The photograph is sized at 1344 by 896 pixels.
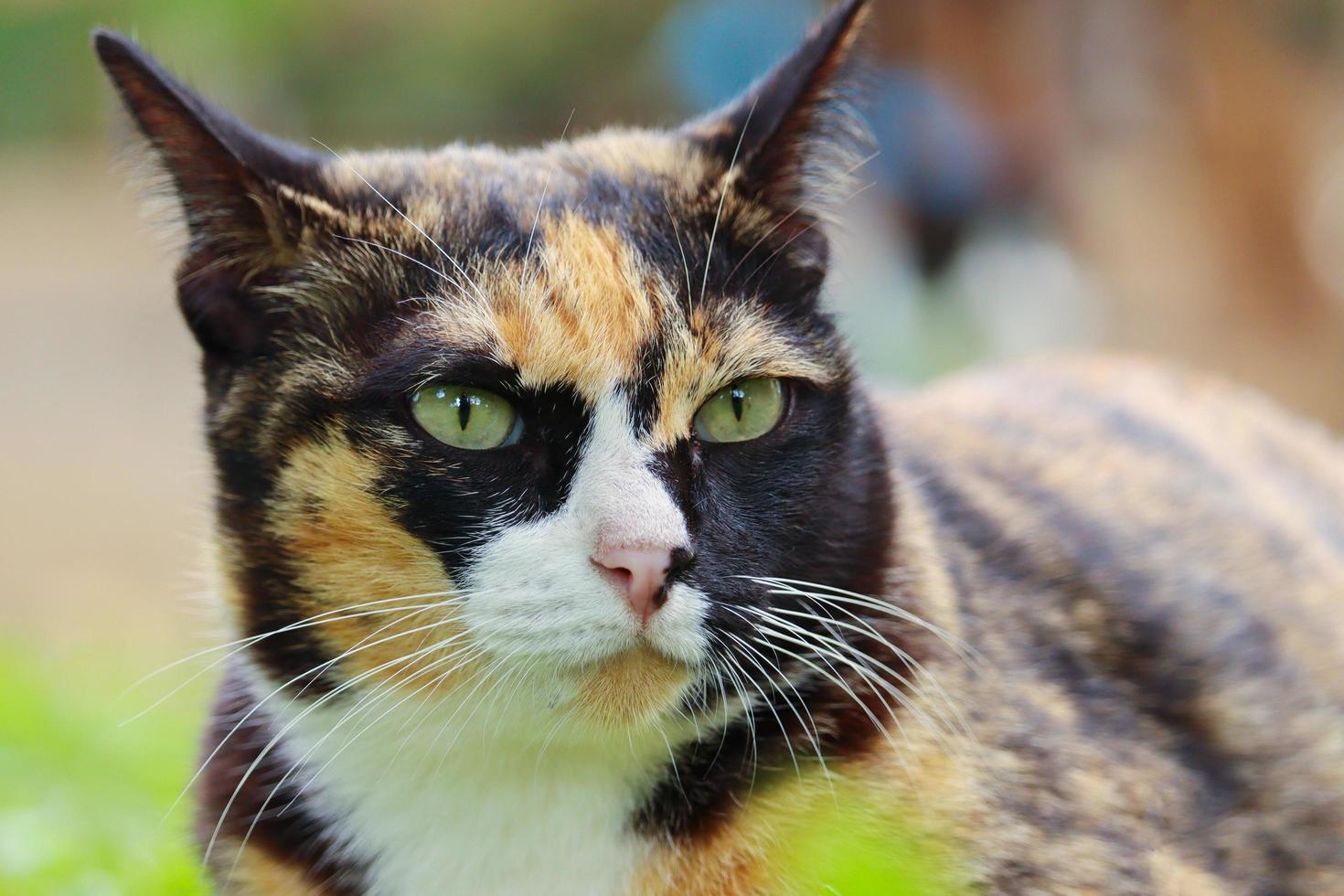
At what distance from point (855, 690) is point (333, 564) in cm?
101

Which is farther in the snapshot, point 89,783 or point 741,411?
point 89,783

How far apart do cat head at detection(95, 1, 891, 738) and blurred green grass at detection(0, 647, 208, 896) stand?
3.15 ft

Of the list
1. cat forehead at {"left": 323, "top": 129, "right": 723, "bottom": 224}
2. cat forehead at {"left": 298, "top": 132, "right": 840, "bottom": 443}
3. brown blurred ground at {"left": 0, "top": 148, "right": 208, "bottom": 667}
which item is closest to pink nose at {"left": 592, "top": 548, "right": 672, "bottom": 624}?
cat forehead at {"left": 298, "top": 132, "right": 840, "bottom": 443}

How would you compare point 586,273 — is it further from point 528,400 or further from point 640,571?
point 640,571

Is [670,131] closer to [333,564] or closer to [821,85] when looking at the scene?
[821,85]

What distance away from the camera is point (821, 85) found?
2699 millimetres

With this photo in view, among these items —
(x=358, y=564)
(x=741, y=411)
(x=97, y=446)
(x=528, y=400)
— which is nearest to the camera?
(x=528, y=400)

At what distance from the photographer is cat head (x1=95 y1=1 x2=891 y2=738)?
2.31 m

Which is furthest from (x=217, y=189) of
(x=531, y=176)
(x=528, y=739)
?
(x=528, y=739)

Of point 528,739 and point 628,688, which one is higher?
point 628,688

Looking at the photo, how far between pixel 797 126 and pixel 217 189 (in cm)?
110

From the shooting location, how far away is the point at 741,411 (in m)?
2.55

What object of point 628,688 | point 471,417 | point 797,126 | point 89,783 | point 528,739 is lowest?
point 89,783

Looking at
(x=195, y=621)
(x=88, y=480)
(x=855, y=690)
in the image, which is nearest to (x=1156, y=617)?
(x=855, y=690)
